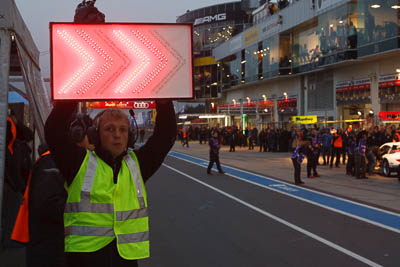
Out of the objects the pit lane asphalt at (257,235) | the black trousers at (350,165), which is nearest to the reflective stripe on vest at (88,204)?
the pit lane asphalt at (257,235)

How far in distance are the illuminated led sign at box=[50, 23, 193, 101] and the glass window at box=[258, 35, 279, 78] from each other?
44228 mm

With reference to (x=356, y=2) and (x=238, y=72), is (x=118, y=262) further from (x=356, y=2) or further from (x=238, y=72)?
(x=238, y=72)

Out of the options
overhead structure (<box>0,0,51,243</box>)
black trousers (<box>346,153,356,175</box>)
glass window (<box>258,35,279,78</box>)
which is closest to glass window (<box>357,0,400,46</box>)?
black trousers (<box>346,153,356,175</box>)

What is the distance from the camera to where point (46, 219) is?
11.6 feet

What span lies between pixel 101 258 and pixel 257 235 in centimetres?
600

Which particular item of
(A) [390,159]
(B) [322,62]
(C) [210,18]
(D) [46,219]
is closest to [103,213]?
(D) [46,219]

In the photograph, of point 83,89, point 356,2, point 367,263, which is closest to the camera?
point 83,89

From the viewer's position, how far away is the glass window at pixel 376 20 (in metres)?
28.9

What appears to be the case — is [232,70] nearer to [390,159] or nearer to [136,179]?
[390,159]

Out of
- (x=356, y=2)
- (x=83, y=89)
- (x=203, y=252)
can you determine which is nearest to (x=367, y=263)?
(x=203, y=252)

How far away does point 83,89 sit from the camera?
2729 millimetres

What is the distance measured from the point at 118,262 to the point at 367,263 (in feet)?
15.9

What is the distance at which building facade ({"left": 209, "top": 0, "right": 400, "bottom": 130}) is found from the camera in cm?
3091

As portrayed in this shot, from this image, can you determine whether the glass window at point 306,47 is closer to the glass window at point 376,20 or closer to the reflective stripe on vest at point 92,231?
the glass window at point 376,20
